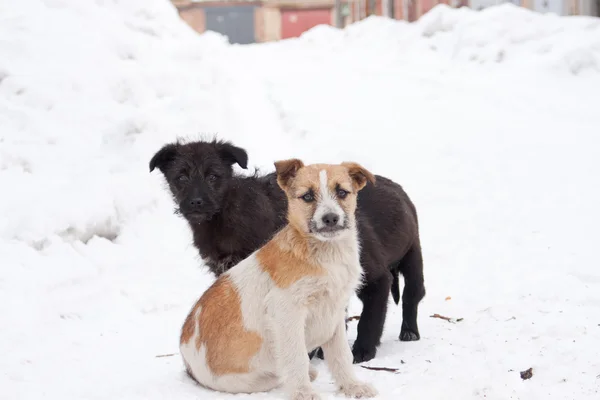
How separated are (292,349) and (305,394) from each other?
29 centimetres

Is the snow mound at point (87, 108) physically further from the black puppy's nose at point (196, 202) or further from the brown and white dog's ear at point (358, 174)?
the brown and white dog's ear at point (358, 174)

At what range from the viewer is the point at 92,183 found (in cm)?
1107

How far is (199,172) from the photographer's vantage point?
6.67m

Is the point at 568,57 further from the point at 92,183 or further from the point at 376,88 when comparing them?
the point at 92,183

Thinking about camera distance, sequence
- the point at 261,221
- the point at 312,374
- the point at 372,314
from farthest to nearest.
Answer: the point at 261,221
the point at 372,314
the point at 312,374

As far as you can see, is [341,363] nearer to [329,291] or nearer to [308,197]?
[329,291]

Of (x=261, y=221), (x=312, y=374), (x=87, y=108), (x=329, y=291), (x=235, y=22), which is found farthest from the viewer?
(x=235, y=22)

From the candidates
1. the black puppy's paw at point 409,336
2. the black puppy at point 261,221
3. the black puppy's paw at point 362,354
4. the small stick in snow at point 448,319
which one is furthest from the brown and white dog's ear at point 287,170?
the small stick in snow at point 448,319

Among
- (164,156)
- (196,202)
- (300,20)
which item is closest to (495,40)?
(300,20)

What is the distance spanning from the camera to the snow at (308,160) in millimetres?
6191

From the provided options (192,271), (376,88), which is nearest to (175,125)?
(192,271)

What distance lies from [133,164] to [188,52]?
595 centimetres

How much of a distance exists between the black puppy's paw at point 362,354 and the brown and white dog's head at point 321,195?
1.51m

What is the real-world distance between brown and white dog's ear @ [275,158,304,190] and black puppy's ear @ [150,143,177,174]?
1.82 m
